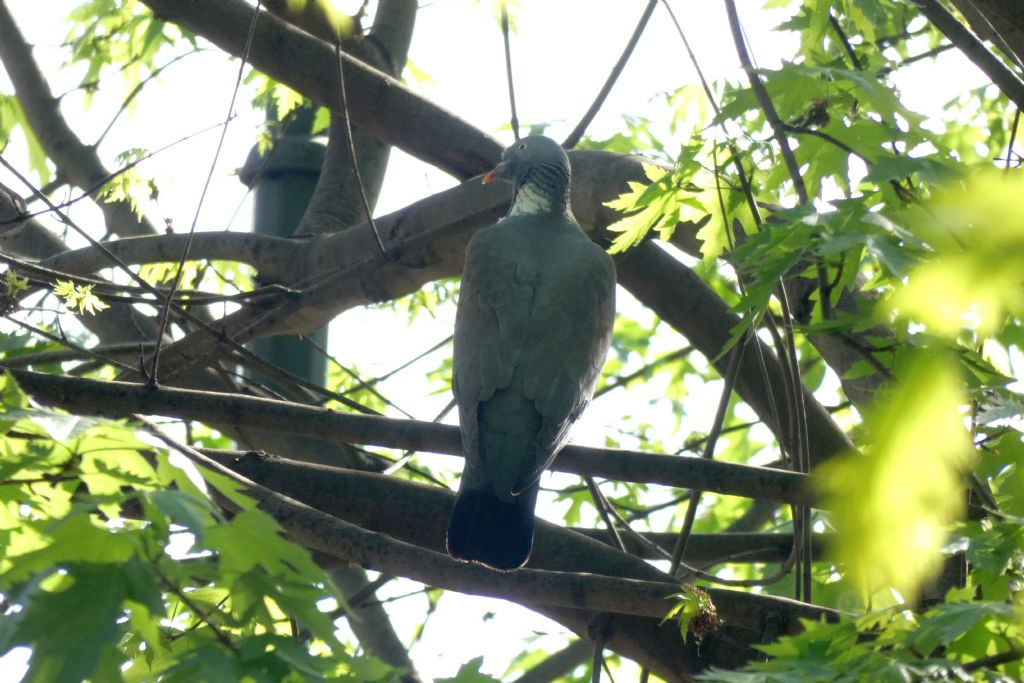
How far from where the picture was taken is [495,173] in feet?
13.2

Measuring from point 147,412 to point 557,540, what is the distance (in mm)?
1250

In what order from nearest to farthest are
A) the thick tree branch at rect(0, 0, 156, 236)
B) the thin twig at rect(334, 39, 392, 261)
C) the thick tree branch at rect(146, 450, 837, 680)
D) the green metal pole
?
the thick tree branch at rect(146, 450, 837, 680)
the thin twig at rect(334, 39, 392, 261)
the thick tree branch at rect(0, 0, 156, 236)
the green metal pole

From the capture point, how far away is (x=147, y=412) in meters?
2.73

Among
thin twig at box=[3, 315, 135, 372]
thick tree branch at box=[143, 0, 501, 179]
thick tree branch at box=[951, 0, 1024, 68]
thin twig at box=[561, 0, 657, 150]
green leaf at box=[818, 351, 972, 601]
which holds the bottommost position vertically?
green leaf at box=[818, 351, 972, 601]

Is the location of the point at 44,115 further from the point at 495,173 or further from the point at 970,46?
the point at 970,46

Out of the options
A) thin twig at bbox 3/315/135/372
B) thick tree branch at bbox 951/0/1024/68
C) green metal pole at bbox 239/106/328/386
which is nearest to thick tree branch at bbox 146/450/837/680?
thin twig at bbox 3/315/135/372

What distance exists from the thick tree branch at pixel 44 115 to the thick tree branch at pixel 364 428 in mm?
2005

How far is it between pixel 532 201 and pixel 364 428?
1.56 m

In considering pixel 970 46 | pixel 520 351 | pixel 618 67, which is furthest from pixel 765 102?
pixel 618 67

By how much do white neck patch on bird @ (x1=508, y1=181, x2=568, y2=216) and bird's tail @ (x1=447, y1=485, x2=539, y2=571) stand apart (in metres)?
1.29

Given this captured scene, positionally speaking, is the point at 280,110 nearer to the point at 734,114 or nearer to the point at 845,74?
the point at 734,114

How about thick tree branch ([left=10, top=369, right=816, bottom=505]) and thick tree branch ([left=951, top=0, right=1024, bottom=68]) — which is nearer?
thick tree branch ([left=951, top=0, right=1024, bottom=68])

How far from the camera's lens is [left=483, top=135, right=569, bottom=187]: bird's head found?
397 centimetres

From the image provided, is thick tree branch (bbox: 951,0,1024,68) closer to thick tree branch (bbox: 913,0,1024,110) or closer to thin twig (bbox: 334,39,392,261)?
thick tree branch (bbox: 913,0,1024,110)
